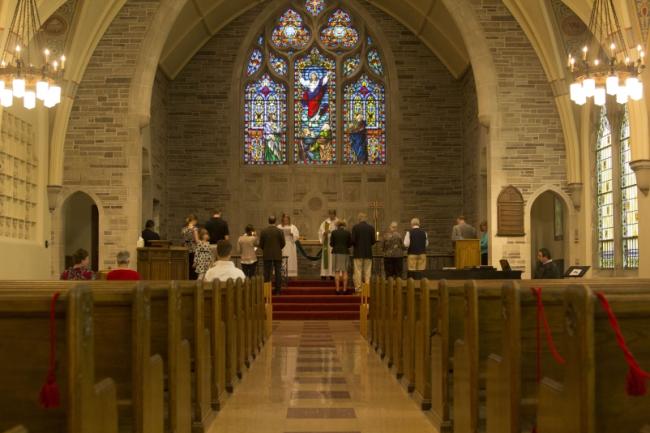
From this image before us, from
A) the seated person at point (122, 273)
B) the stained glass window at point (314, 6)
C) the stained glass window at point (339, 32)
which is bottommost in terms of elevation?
the seated person at point (122, 273)

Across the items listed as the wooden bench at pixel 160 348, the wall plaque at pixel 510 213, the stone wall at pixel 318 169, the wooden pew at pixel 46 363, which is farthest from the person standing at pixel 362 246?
the wooden pew at pixel 46 363

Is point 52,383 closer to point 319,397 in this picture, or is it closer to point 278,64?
point 319,397

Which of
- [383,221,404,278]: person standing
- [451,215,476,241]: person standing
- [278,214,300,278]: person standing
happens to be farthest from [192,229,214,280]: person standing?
[451,215,476,241]: person standing

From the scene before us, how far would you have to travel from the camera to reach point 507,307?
150 inches

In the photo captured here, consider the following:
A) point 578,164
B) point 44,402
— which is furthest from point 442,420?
point 578,164

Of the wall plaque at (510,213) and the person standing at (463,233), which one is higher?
the wall plaque at (510,213)

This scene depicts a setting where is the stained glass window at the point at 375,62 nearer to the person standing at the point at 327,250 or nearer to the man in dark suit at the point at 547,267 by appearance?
the person standing at the point at 327,250

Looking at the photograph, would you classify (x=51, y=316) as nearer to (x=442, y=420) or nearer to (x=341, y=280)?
(x=442, y=420)

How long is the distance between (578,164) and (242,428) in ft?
43.2

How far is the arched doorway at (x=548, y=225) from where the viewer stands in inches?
803

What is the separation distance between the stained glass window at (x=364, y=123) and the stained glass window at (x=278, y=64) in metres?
1.82

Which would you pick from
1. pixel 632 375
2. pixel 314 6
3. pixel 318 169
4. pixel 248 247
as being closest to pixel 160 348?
pixel 632 375

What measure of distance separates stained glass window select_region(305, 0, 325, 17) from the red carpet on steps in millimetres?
8858

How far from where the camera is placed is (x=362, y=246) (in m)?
17.5
